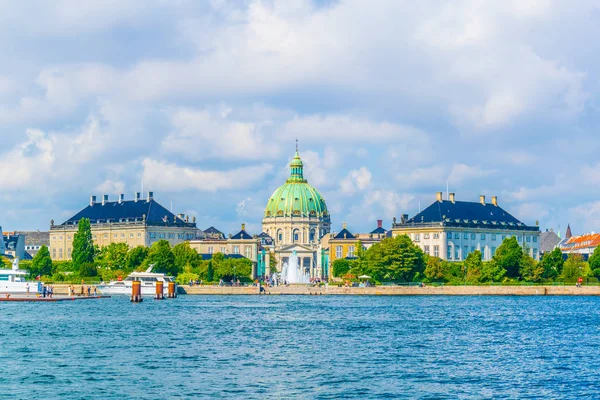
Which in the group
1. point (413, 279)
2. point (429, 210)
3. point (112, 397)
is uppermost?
point (429, 210)

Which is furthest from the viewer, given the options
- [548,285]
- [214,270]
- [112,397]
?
[214,270]

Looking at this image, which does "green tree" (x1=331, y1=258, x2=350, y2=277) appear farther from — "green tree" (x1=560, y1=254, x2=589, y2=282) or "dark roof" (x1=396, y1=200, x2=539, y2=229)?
"green tree" (x1=560, y1=254, x2=589, y2=282)

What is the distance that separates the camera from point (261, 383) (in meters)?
45.2

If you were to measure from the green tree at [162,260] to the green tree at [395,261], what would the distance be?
26.0m

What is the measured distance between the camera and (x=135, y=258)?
15650 centimetres

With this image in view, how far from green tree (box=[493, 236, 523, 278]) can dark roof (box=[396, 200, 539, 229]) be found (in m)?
43.0

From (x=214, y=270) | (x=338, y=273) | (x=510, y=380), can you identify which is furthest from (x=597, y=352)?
(x=338, y=273)

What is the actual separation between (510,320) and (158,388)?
136 ft

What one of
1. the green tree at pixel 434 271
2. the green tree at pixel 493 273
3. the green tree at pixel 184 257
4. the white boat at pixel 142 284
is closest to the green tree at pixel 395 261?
the green tree at pixel 434 271

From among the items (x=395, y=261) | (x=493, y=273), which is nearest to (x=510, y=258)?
(x=493, y=273)

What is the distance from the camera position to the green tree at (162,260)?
497ft

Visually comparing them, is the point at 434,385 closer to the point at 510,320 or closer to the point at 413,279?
the point at 510,320

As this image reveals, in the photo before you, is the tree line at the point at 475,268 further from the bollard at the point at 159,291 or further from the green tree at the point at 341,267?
the green tree at the point at 341,267

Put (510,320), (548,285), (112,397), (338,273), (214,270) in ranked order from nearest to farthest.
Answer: (112,397) → (510,320) → (548,285) → (214,270) → (338,273)
